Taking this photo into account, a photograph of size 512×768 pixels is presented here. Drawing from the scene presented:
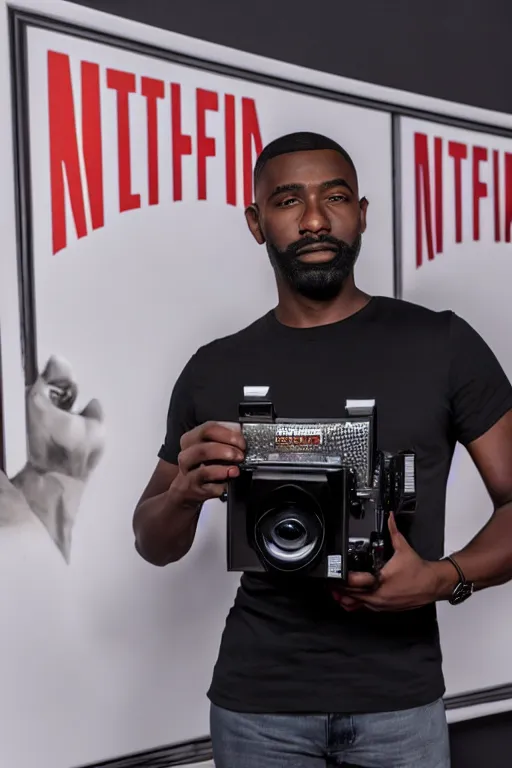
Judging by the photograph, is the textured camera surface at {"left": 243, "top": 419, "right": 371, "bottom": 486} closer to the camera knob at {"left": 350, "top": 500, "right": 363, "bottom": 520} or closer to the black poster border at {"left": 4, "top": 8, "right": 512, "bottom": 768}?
the camera knob at {"left": 350, "top": 500, "right": 363, "bottom": 520}

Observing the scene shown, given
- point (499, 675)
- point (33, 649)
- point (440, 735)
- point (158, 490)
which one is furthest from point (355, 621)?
point (499, 675)

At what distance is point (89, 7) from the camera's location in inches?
61.2

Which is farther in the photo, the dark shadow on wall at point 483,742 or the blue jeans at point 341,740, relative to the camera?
the dark shadow on wall at point 483,742

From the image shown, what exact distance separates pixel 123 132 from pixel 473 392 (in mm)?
732

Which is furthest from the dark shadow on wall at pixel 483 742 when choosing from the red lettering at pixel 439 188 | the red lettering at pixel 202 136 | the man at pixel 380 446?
the red lettering at pixel 202 136

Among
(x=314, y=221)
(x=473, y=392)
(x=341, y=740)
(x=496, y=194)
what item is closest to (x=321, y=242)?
(x=314, y=221)

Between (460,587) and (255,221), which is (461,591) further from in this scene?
(255,221)

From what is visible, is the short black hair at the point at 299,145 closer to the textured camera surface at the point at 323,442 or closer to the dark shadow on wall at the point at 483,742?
the textured camera surface at the point at 323,442

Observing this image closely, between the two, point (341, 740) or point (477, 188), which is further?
point (477, 188)

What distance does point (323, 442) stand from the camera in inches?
42.1

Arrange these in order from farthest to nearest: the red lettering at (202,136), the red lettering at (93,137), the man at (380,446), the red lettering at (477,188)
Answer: the red lettering at (477,188) < the red lettering at (202,136) < the red lettering at (93,137) < the man at (380,446)

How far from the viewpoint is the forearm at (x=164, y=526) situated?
4.02 ft

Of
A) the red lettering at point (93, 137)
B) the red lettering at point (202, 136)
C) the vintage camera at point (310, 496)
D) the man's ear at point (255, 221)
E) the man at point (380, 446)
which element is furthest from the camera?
the red lettering at point (202, 136)

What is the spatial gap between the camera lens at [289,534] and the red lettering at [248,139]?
0.79 m
